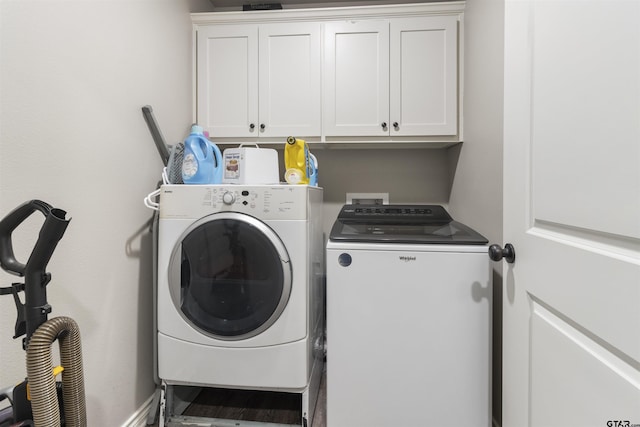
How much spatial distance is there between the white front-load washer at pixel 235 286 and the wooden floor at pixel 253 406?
0.89 feet

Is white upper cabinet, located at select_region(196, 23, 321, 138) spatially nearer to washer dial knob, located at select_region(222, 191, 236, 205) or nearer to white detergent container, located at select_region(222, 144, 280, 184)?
white detergent container, located at select_region(222, 144, 280, 184)

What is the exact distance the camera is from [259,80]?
5.94 feet

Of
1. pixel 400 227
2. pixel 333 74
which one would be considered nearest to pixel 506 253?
pixel 400 227

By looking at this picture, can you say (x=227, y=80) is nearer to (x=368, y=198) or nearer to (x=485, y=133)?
(x=368, y=198)

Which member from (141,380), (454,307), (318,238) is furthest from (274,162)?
(141,380)

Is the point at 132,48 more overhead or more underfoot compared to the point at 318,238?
more overhead

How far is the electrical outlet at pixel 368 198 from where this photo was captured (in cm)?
212

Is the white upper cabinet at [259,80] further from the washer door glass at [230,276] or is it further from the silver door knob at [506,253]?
the silver door knob at [506,253]

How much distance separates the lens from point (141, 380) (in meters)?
1.38

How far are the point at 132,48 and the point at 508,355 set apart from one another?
1906mm

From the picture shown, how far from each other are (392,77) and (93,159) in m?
1.54

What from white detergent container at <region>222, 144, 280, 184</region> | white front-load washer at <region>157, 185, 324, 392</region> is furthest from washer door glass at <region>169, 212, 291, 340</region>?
white detergent container at <region>222, 144, 280, 184</region>

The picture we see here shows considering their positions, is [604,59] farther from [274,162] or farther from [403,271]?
[274,162]

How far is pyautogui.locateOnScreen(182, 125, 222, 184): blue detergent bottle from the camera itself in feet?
4.55
